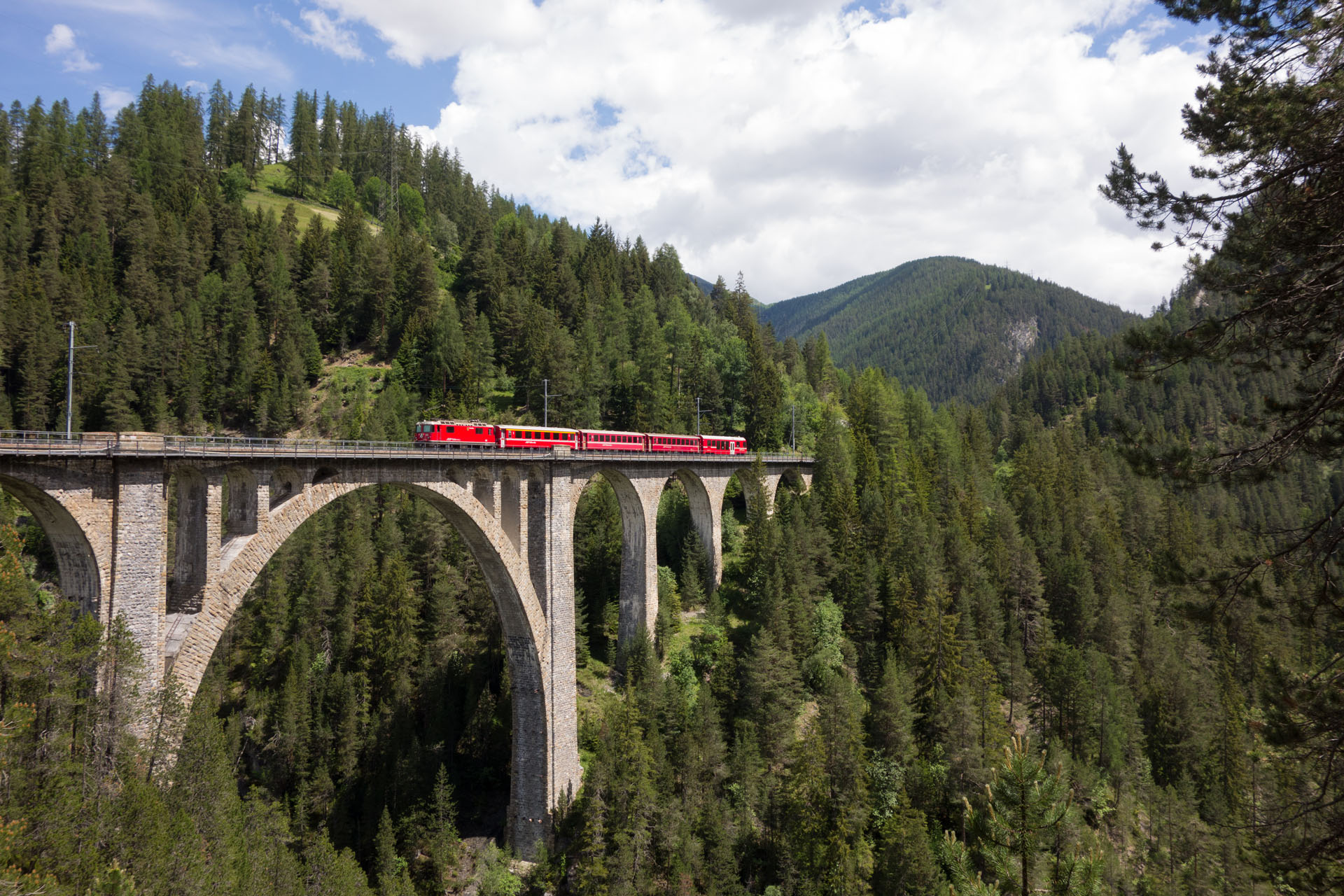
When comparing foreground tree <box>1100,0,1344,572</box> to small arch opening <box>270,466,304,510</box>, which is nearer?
foreground tree <box>1100,0,1344,572</box>

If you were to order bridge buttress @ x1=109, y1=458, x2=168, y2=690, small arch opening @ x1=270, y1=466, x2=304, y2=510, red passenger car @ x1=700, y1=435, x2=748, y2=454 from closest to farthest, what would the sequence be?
bridge buttress @ x1=109, y1=458, x2=168, y2=690 → small arch opening @ x1=270, y1=466, x2=304, y2=510 → red passenger car @ x1=700, y1=435, x2=748, y2=454

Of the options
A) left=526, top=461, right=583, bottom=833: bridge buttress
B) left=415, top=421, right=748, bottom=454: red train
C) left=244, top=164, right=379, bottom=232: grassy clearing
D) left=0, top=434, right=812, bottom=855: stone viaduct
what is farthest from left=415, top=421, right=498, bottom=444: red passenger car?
left=244, top=164, right=379, bottom=232: grassy clearing

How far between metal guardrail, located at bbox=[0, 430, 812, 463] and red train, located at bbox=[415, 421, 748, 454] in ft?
1.57

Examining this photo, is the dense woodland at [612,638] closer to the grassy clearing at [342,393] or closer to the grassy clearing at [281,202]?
the grassy clearing at [342,393]

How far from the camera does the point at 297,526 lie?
811 inches

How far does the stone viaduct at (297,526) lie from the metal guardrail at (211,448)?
5 centimetres

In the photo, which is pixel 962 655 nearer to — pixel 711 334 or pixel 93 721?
pixel 93 721

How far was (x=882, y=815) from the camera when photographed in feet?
102

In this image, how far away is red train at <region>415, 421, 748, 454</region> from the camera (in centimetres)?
2881

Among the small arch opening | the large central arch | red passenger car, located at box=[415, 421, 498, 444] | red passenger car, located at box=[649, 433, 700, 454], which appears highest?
red passenger car, located at box=[649, 433, 700, 454]

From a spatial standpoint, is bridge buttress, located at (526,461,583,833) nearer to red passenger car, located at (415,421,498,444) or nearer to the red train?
the red train

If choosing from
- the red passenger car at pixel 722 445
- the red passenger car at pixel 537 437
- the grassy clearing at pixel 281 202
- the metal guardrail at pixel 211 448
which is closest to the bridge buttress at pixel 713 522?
the red passenger car at pixel 722 445

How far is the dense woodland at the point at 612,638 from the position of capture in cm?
1496

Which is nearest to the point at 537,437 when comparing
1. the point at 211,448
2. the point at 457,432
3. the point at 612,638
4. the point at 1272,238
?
the point at 457,432
